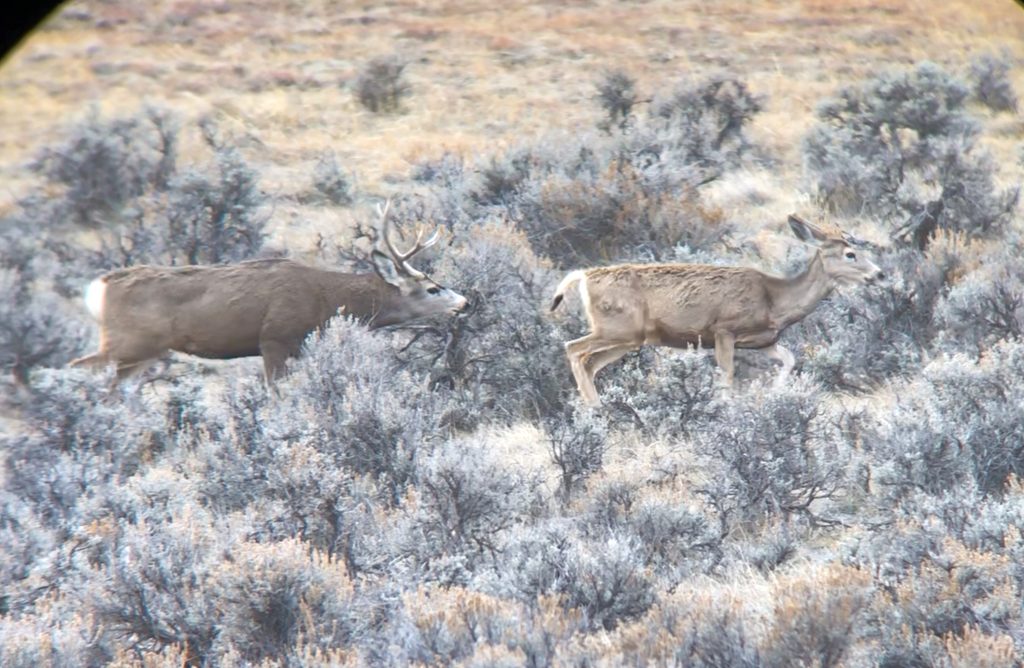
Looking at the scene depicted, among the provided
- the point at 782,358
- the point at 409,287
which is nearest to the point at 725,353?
the point at 782,358

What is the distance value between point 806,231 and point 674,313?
186 centimetres

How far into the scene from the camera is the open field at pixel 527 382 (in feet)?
20.2

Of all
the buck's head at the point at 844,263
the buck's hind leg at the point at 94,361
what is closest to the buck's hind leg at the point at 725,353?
the buck's head at the point at 844,263

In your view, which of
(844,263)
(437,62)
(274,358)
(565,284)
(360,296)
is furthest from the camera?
(437,62)

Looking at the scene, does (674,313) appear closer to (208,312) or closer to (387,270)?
(387,270)

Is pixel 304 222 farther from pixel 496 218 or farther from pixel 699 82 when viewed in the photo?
pixel 699 82

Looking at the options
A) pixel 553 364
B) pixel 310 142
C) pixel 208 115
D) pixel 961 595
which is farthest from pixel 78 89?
pixel 961 595

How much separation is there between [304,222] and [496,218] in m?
2.62

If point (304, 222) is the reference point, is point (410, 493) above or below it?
above

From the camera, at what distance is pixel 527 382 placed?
1010cm

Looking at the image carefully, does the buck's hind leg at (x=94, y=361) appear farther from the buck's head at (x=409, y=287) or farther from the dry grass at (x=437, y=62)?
the dry grass at (x=437, y=62)

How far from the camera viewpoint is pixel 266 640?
610 cm

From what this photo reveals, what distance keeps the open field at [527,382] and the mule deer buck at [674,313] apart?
8.9 inches

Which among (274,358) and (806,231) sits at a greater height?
(806,231)
